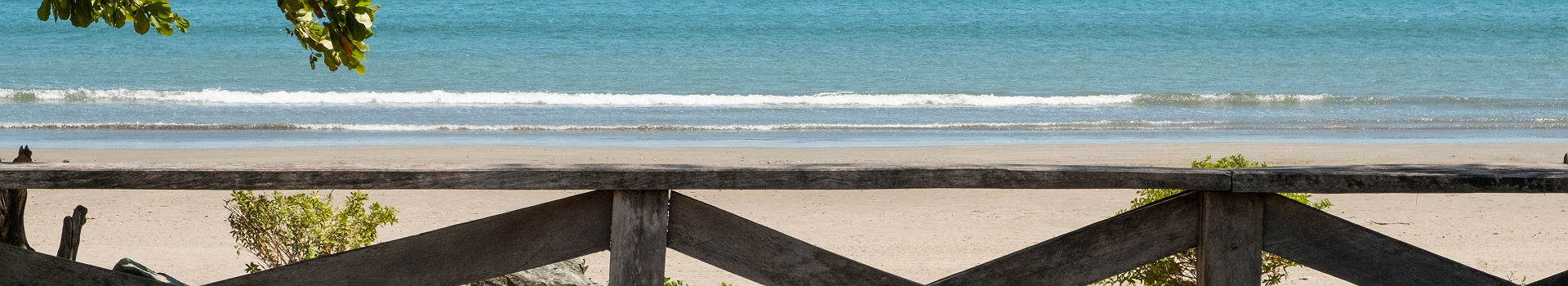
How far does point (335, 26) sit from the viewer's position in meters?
2.44

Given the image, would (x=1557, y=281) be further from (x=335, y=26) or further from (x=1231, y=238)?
(x=335, y=26)

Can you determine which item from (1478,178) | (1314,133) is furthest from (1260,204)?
(1314,133)

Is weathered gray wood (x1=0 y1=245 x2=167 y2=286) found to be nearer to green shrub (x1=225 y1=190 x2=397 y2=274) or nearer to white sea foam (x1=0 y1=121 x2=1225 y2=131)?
green shrub (x1=225 y1=190 x2=397 y2=274)

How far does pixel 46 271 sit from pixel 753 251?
1.22m

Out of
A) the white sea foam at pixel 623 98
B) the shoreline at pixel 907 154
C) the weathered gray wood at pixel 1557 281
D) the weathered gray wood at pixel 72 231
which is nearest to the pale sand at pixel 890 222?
the weathered gray wood at pixel 72 231

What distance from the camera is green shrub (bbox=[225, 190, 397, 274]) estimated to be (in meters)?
4.09

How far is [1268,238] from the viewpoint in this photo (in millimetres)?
2238

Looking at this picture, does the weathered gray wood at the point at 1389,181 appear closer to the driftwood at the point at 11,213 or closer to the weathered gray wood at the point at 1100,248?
the weathered gray wood at the point at 1100,248

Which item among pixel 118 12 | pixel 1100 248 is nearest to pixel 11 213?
pixel 118 12

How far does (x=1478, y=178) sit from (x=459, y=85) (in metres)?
19.5

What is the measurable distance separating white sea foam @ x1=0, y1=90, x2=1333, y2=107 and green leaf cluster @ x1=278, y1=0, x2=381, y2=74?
15261 mm

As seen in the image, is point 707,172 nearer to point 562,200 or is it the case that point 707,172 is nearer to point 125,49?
point 562,200

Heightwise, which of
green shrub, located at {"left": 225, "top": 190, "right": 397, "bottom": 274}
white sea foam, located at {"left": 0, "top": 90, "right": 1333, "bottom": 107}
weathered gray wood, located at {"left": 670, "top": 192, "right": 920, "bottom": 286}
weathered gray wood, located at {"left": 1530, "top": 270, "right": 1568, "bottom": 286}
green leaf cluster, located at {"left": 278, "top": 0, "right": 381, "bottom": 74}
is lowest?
green shrub, located at {"left": 225, "top": 190, "right": 397, "bottom": 274}

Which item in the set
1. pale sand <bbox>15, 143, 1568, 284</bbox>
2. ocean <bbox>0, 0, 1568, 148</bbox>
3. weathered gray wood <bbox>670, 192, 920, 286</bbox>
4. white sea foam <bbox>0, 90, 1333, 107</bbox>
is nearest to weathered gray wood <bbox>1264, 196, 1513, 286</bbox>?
weathered gray wood <bbox>670, 192, 920, 286</bbox>
